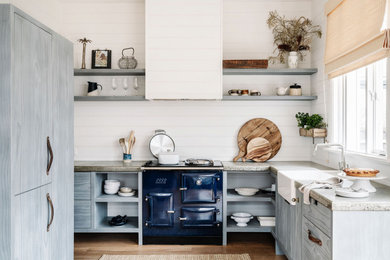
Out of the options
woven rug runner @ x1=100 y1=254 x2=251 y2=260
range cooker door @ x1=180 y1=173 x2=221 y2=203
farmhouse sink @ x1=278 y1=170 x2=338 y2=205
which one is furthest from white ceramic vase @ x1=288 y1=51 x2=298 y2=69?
woven rug runner @ x1=100 y1=254 x2=251 y2=260

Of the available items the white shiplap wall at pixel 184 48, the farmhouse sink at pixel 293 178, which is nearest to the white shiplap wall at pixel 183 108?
the white shiplap wall at pixel 184 48

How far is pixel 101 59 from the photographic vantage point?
4.51 metres

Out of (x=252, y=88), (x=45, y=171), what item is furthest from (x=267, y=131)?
(x=45, y=171)

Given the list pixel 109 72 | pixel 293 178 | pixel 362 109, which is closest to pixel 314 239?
pixel 293 178

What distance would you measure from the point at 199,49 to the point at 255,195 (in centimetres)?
189

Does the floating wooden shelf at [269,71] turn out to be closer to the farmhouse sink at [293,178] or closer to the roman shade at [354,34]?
the roman shade at [354,34]

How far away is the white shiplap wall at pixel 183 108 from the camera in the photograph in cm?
455

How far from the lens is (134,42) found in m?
4.57

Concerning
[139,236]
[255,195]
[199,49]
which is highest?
[199,49]

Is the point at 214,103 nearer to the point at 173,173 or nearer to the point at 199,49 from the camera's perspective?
the point at 199,49

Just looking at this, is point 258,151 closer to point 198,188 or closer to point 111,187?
point 198,188

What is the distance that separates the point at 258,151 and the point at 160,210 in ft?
4.85

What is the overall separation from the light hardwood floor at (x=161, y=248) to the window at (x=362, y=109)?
1.47 meters

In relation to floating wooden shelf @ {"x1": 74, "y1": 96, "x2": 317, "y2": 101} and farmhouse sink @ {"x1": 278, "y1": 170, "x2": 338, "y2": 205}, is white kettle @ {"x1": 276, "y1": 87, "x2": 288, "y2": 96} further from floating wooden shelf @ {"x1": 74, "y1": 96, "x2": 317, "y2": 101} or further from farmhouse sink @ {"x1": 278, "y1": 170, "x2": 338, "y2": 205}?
farmhouse sink @ {"x1": 278, "y1": 170, "x2": 338, "y2": 205}
